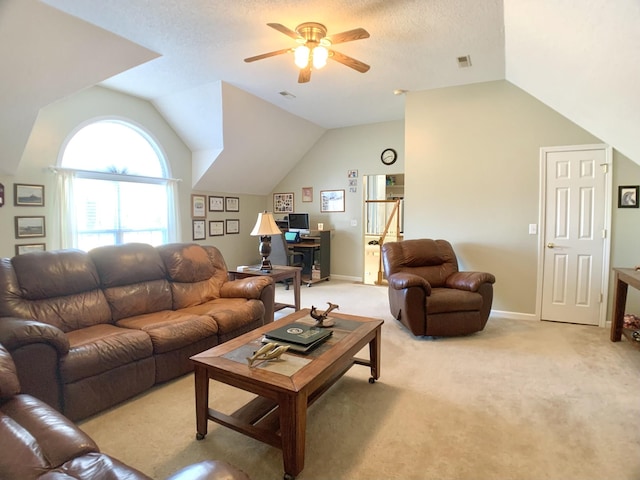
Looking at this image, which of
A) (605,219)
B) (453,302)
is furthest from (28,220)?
(605,219)

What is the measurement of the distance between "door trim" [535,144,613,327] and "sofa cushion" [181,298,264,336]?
Answer: 3259 millimetres

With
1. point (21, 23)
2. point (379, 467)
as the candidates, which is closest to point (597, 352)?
point (379, 467)

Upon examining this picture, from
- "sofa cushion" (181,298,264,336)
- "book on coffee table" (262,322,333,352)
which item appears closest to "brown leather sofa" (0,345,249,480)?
"book on coffee table" (262,322,333,352)

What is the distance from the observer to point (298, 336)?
2.17 meters

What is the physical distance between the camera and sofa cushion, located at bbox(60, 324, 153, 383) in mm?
2092

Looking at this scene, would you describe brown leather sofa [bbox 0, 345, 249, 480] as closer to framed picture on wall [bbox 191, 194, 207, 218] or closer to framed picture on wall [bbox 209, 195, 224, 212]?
framed picture on wall [bbox 191, 194, 207, 218]

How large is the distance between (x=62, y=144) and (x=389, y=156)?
473 cm

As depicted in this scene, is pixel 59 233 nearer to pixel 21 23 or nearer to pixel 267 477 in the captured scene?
pixel 21 23

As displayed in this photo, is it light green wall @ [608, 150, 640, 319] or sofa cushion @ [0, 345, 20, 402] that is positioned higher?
light green wall @ [608, 150, 640, 319]

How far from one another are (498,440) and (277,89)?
4.39 meters

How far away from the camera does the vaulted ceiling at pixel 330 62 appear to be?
8.19 ft

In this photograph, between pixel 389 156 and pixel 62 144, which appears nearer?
pixel 62 144

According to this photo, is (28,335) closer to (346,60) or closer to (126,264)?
(126,264)

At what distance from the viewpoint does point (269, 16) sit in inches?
111
